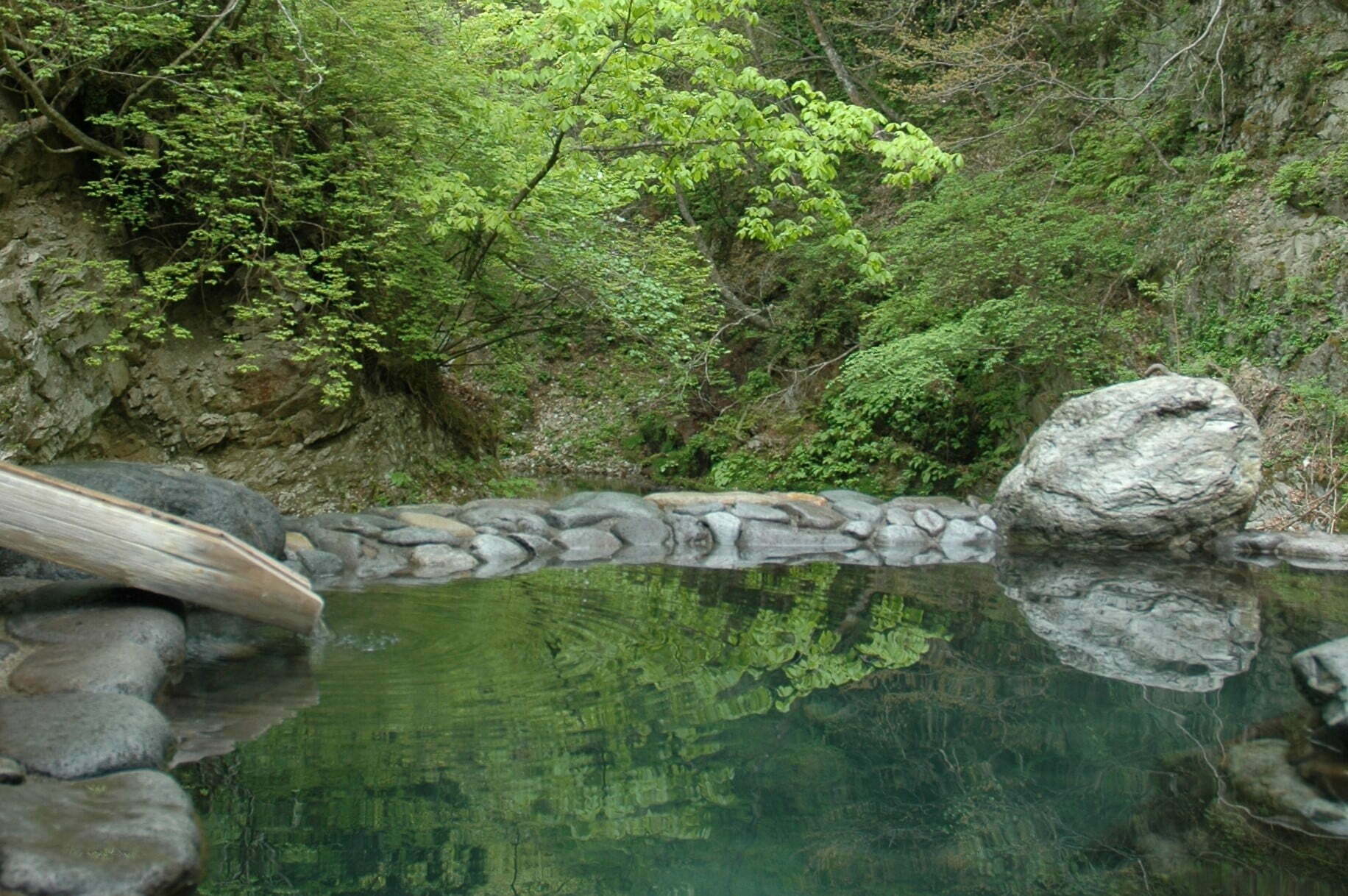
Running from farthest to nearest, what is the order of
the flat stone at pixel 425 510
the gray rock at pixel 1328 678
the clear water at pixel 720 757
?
the flat stone at pixel 425 510 → the gray rock at pixel 1328 678 → the clear water at pixel 720 757

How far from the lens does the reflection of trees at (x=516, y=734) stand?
10.3 feet

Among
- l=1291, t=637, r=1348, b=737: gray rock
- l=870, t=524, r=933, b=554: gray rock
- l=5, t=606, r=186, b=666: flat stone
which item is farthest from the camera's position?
l=870, t=524, r=933, b=554: gray rock

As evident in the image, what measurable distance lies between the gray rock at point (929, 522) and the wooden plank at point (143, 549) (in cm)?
592

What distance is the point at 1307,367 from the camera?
997 cm

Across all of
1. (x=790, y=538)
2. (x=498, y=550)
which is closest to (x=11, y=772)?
(x=498, y=550)

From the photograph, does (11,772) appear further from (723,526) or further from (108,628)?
(723,526)

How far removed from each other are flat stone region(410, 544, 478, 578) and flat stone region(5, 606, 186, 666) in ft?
8.55

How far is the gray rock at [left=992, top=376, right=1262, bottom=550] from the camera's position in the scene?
848 centimetres

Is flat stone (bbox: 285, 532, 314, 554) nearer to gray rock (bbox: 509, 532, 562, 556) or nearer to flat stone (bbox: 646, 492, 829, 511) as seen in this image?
gray rock (bbox: 509, 532, 562, 556)

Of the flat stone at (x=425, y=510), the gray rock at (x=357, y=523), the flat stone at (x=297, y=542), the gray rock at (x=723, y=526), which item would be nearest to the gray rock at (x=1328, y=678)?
the gray rock at (x=723, y=526)

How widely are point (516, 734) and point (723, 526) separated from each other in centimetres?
534

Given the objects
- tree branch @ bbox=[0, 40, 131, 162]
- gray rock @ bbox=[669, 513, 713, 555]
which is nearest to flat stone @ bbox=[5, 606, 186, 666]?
tree branch @ bbox=[0, 40, 131, 162]

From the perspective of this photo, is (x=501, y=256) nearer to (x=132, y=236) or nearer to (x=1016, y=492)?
(x=132, y=236)

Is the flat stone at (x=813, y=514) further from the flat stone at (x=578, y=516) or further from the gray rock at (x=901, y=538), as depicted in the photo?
the flat stone at (x=578, y=516)
